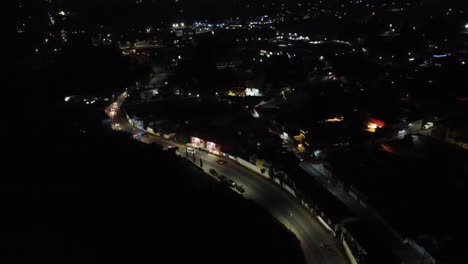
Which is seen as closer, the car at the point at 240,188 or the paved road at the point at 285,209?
the paved road at the point at 285,209

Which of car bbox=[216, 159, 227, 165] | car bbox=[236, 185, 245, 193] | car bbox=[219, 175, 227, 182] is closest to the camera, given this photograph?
car bbox=[236, 185, 245, 193]

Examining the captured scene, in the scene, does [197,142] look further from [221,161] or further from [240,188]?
[240,188]

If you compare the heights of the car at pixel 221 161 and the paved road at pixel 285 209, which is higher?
the paved road at pixel 285 209

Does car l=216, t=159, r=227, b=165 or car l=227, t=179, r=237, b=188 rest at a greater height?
car l=227, t=179, r=237, b=188

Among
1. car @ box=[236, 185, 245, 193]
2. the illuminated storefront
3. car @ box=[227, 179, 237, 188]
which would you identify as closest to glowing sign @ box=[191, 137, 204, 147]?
the illuminated storefront

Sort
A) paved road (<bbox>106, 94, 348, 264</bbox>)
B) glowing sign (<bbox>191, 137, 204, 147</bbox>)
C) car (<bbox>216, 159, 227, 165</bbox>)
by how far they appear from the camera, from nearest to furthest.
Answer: paved road (<bbox>106, 94, 348, 264</bbox>) < car (<bbox>216, 159, 227, 165</bbox>) < glowing sign (<bbox>191, 137, 204, 147</bbox>)

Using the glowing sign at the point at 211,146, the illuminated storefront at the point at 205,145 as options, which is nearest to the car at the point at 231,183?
the illuminated storefront at the point at 205,145

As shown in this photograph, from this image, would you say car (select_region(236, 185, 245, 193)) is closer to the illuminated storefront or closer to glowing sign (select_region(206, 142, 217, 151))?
the illuminated storefront

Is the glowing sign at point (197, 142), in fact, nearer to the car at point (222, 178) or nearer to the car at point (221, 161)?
the car at point (221, 161)
